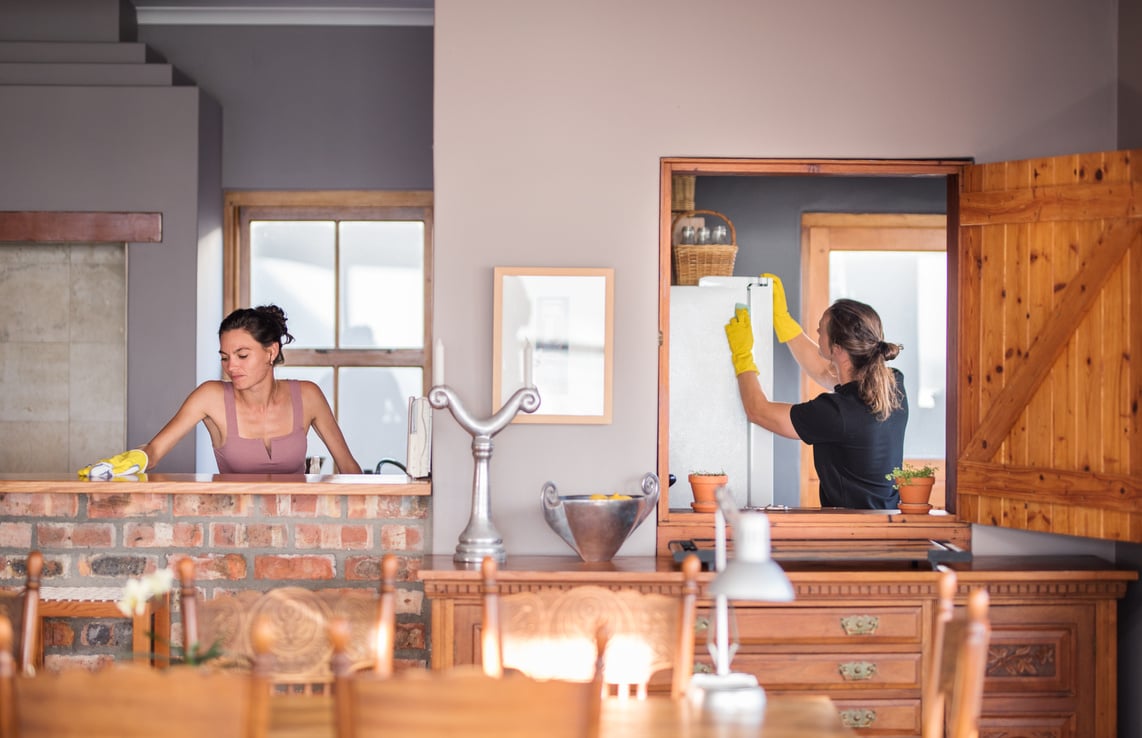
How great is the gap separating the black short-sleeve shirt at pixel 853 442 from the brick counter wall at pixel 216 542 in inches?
63.0

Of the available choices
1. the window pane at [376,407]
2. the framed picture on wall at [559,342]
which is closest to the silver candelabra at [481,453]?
the framed picture on wall at [559,342]

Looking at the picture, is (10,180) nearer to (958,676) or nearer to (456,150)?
(456,150)

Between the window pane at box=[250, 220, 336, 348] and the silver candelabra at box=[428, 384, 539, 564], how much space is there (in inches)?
99.1

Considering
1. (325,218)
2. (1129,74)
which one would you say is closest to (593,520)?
(1129,74)

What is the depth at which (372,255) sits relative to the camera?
224 inches

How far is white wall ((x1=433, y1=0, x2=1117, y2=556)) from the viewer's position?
11.7 feet

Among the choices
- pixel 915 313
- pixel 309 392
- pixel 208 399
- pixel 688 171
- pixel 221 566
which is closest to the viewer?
pixel 221 566

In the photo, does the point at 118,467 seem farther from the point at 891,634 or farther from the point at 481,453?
the point at 891,634

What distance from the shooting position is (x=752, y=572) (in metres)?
1.99

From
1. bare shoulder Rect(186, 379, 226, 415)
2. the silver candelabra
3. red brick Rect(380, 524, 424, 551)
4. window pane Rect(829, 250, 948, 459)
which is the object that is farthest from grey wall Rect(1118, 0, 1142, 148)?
bare shoulder Rect(186, 379, 226, 415)

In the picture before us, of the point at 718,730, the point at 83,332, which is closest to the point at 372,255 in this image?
the point at 83,332

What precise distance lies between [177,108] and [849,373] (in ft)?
10.4

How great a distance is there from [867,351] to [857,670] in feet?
4.47

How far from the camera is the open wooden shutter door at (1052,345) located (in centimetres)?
329
